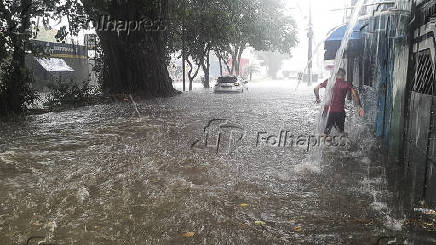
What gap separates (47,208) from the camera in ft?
16.3

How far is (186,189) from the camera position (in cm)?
577

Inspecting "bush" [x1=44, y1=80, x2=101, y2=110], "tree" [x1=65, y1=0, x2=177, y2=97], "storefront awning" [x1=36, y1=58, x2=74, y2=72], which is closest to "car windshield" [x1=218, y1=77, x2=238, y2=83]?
"tree" [x1=65, y1=0, x2=177, y2=97]

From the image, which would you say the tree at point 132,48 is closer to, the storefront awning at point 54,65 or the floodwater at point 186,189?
the floodwater at point 186,189

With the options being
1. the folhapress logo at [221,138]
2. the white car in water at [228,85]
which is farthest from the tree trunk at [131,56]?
the white car in water at [228,85]

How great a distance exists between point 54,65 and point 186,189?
96.3ft

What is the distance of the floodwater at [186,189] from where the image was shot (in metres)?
4.29

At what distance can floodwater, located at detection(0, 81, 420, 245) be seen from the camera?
429 cm

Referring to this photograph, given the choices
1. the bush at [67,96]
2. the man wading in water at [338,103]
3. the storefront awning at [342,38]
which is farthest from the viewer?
the bush at [67,96]

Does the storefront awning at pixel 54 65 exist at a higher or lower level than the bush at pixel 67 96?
higher

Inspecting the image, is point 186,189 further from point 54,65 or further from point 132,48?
point 54,65

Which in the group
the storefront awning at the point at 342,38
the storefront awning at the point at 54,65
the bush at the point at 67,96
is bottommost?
the bush at the point at 67,96

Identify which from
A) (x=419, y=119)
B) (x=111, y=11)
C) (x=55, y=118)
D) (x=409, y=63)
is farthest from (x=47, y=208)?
(x=111, y=11)

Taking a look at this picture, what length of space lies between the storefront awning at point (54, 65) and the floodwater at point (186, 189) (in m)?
21.9

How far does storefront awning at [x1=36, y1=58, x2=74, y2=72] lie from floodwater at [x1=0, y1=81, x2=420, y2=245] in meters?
21.9
